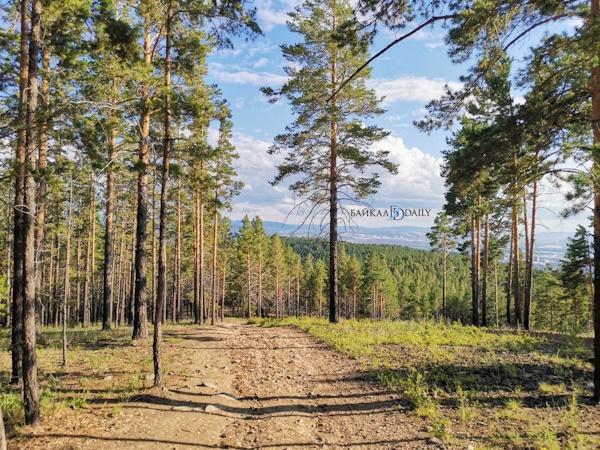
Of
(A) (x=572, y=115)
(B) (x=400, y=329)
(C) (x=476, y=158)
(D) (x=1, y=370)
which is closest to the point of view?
(A) (x=572, y=115)

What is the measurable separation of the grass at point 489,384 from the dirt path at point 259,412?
60 cm

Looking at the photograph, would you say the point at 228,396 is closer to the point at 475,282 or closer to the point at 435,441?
the point at 435,441

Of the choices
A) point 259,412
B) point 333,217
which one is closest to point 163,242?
point 259,412

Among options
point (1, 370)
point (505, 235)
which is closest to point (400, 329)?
point (1, 370)

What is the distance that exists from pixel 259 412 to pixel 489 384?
5156 mm

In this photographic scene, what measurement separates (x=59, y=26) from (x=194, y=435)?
10.2 meters

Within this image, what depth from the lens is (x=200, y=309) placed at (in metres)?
23.4

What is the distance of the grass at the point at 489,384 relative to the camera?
17.7 feet

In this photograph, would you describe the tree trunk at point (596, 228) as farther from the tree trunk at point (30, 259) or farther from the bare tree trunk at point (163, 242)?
the tree trunk at point (30, 259)

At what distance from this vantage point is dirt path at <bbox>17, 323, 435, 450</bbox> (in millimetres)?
5590

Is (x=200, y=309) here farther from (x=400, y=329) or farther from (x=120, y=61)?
(x=120, y=61)

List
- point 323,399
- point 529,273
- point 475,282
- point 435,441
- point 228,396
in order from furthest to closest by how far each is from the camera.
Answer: point 475,282 < point 529,273 < point 228,396 < point 323,399 < point 435,441

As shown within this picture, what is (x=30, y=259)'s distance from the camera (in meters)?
6.38

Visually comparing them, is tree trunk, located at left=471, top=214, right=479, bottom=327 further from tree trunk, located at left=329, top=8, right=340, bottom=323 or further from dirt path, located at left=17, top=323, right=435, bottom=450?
dirt path, located at left=17, top=323, right=435, bottom=450
